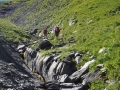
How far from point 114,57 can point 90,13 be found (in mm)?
26450

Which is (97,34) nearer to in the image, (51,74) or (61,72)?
(51,74)

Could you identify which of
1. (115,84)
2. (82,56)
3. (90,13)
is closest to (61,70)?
(82,56)

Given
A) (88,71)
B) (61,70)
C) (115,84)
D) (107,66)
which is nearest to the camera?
(115,84)

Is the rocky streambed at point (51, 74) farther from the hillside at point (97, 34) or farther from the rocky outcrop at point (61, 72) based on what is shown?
the hillside at point (97, 34)

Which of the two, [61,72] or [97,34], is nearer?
[61,72]

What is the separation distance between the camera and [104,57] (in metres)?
22.3

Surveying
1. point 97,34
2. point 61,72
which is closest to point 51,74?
point 61,72

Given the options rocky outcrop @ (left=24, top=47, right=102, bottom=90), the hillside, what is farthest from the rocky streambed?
the hillside

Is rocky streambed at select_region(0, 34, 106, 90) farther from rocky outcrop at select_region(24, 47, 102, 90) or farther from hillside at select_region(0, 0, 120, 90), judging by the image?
hillside at select_region(0, 0, 120, 90)

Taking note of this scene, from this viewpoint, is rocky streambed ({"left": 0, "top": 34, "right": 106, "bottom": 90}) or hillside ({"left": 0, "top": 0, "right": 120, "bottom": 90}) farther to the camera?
rocky streambed ({"left": 0, "top": 34, "right": 106, "bottom": 90})

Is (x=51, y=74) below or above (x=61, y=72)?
below

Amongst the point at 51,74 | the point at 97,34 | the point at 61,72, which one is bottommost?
the point at 51,74

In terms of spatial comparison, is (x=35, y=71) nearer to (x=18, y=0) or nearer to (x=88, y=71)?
(x=88, y=71)

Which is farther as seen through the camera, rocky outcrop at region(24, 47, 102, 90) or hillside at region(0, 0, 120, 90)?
rocky outcrop at region(24, 47, 102, 90)
